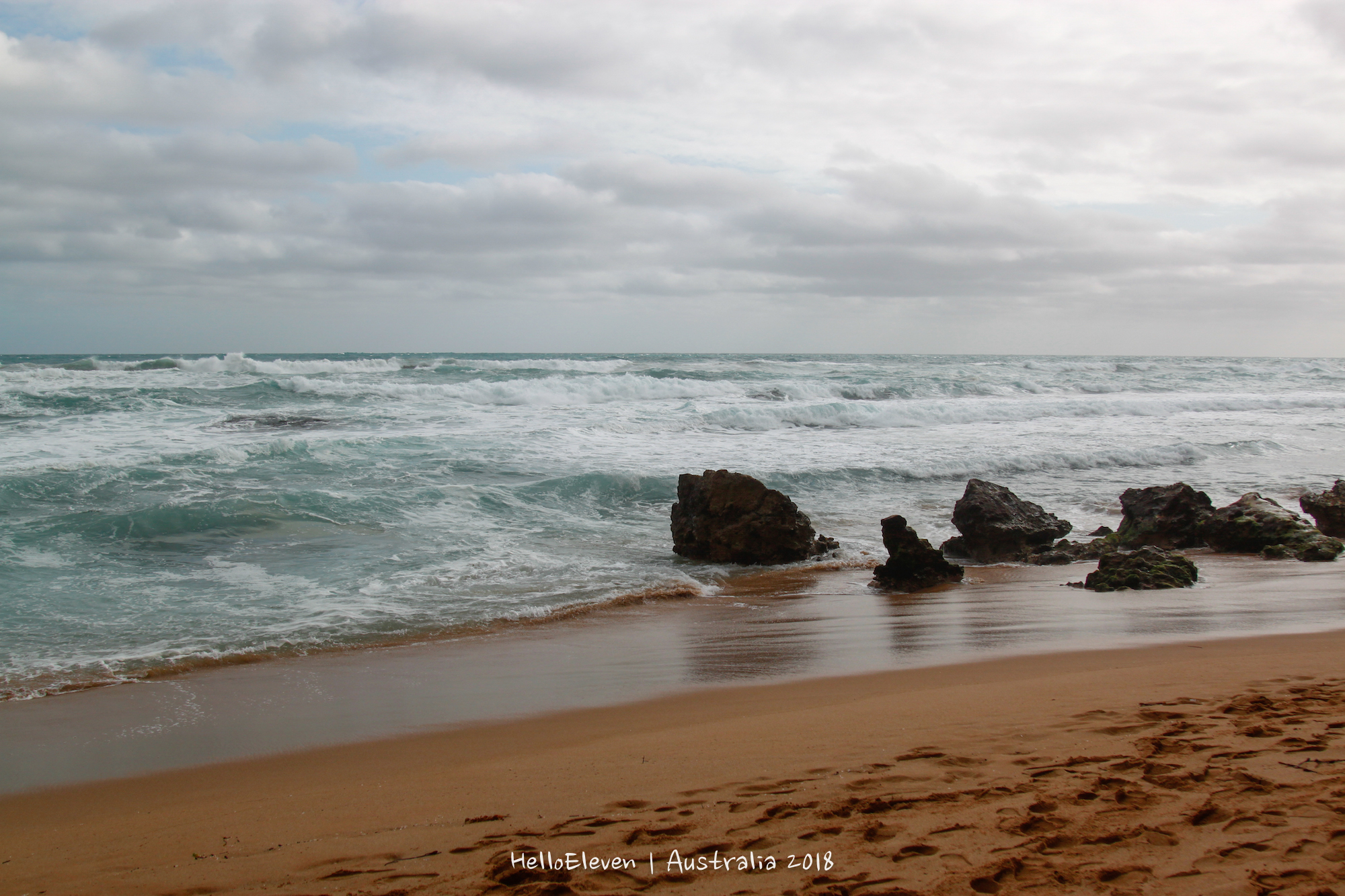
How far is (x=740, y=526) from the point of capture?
28.9ft

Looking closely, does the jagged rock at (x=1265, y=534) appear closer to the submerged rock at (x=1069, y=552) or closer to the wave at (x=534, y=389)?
the submerged rock at (x=1069, y=552)

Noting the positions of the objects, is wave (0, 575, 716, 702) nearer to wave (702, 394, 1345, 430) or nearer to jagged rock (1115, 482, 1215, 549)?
jagged rock (1115, 482, 1215, 549)

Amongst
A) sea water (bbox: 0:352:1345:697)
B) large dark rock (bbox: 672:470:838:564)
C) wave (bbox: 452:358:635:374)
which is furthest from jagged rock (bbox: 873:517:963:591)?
wave (bbox: 452:358:635:374)

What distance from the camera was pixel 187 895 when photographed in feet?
8.34

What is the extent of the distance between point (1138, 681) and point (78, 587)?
8200mm

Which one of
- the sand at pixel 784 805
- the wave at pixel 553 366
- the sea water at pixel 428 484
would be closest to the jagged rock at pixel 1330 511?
the sea water at pixel 428 484

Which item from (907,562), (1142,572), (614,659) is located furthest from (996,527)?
(614,659)

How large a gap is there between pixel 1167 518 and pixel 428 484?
381 inches

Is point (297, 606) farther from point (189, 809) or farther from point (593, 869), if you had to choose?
point (593, 869)

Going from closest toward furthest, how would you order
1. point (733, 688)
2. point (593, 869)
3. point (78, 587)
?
point (593, 869), point (733, 688), point (78, 587)

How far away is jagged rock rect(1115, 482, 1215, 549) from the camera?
9656 millimetres

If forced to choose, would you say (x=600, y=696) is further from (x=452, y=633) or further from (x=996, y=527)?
(x=996, y=527)

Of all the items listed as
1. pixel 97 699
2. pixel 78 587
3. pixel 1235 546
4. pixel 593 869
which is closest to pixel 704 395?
pixel 1235 546

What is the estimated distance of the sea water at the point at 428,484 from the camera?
22.0 ft
